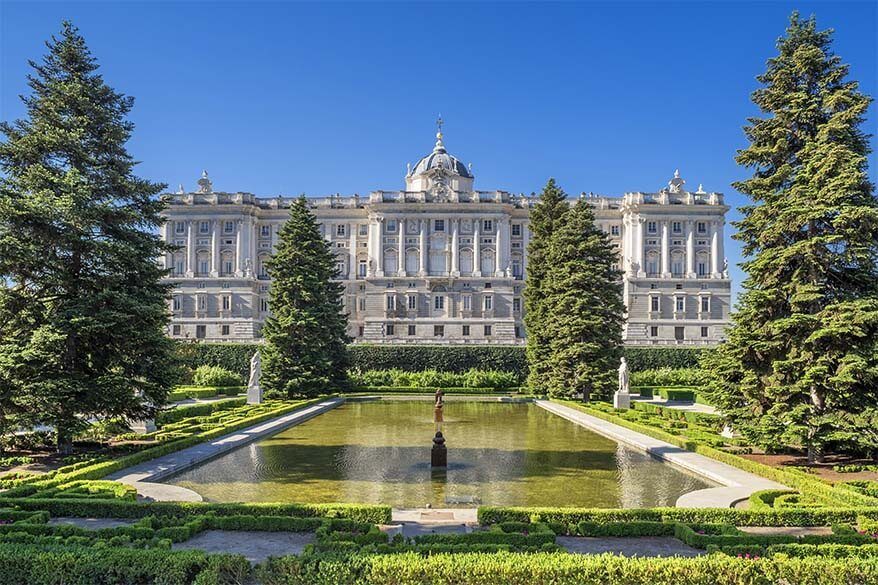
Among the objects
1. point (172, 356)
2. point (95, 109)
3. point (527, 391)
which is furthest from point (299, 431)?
point (527, 391)

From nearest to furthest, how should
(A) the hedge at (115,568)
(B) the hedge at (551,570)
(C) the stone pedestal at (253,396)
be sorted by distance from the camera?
(B) the hedge at (551,570), (A) the hedge at (115,568), (C) the stone pedestal at (253,396)

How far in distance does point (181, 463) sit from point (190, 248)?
62981 mm

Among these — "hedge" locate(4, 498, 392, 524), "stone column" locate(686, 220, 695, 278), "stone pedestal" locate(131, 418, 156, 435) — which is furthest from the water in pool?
"stone column" locate(686, 220, 695, 278)

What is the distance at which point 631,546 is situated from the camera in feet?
30.6

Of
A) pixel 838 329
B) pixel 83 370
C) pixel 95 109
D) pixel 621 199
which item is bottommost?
pixel 83 370

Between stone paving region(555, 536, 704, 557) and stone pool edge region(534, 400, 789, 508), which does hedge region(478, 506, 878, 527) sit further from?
stone pool edge region(534, 400, 789, 508)

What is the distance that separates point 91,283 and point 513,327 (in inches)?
2221

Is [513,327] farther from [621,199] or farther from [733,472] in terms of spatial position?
[733,472]

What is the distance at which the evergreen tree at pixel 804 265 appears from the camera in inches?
574

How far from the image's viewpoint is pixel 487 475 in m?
15.0

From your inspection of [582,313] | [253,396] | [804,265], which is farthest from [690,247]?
[804,265]

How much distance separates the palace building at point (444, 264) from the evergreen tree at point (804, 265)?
2076 inches

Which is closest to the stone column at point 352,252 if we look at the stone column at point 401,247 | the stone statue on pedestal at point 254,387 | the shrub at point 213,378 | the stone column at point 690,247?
the stone column at point 401,247

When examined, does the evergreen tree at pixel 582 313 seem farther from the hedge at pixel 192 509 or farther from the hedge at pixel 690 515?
the hedge at pixel 192 509
